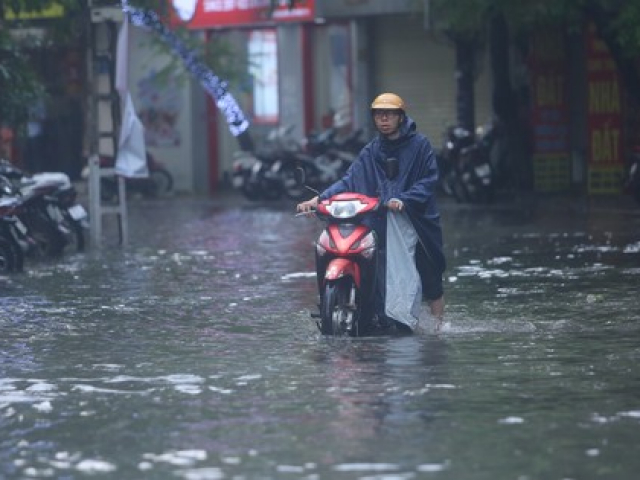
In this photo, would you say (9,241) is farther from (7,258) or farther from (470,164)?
(470,164)

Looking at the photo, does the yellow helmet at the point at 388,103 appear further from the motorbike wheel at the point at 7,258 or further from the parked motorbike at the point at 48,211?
the parked motorbike at the point at 48,211

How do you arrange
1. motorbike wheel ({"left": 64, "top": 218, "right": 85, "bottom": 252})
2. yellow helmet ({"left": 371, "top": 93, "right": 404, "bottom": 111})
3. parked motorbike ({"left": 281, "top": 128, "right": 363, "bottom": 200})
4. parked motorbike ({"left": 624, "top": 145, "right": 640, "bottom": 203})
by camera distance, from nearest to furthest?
1. yellow helmet ({"left": 371, "top": 93, "right": 404, "bottom": 111})
2. motorbike wheel ({"left": 64, "top": 218, "right": 85, "bottom": 252})
3. parked motorbike ({"left": 624, "top": 145, "right": 640, "bottom": 203})
4. parked motorbike ({"left": 281, "top": 128, "right": 363, "bottom": 200})

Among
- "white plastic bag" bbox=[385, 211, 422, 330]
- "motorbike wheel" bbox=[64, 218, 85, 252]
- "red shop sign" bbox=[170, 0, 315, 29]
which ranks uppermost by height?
"red shop sign" bbox=[170, 0, 315, 29]

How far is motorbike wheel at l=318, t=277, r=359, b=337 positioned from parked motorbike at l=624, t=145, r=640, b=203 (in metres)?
13.7

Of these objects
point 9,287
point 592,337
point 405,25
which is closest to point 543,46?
point 405,25

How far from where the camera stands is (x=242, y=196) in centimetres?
3453

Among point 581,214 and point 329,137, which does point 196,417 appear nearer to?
point 581,214

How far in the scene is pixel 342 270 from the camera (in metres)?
12.2

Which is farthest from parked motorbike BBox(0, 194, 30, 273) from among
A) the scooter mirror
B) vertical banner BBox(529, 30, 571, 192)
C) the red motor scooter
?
vertical banner BBox(529, 30, 571, 192)

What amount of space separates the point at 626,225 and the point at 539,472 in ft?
51.4

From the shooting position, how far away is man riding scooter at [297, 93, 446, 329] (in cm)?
1234

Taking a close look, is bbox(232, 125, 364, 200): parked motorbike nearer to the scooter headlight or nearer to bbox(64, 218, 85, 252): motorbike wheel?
bbox(64, 218, 85, 252): motorbike wheel

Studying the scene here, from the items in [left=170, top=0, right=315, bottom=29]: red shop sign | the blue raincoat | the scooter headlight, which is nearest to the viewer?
the scooter headlight

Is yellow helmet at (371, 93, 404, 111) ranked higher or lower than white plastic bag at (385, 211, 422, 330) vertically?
higher
